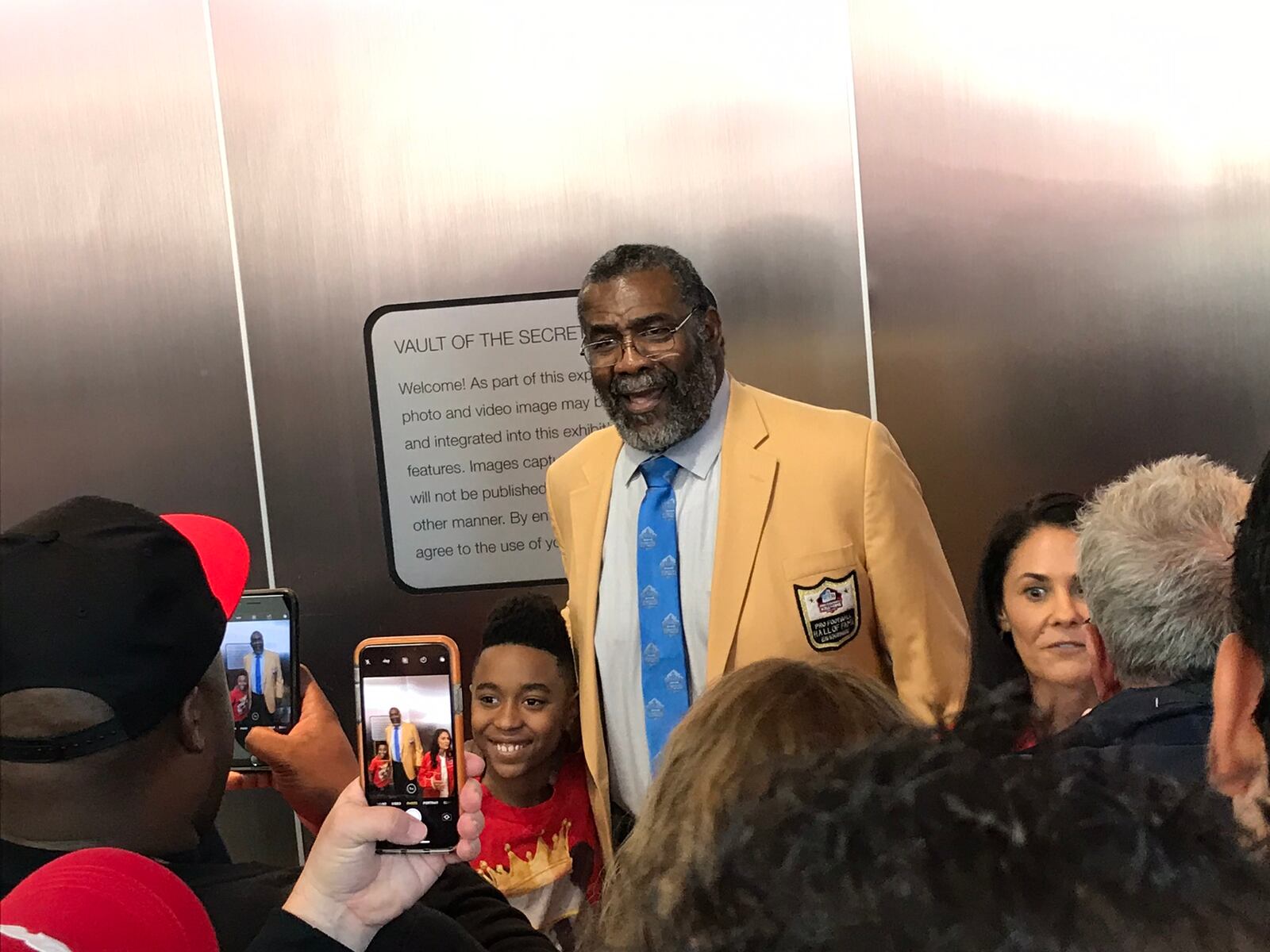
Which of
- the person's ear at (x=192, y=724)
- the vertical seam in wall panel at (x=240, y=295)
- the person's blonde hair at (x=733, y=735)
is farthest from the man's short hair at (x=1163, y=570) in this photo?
the vertical seam in wall panel at (x=240, y=295)

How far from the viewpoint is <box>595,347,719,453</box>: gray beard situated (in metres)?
2.31

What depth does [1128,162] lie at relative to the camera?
2.82m

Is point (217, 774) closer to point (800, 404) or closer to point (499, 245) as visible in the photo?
point (800, 404)

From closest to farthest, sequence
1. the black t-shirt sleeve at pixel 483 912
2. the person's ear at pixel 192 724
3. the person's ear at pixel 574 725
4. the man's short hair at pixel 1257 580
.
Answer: the man's short hair at pixel 1257 580 < the person's ear at pixel 192 724 < the black t-shirt sleeve at pixel 483 912 < the person's ear at pixel 574 725

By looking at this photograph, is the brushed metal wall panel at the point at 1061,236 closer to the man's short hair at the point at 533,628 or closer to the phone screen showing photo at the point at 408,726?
the man's short hair at the point at 533,628

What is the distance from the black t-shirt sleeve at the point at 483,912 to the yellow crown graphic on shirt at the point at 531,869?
1.19m

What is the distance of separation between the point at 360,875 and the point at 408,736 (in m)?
0.17

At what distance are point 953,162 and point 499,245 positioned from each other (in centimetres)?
105

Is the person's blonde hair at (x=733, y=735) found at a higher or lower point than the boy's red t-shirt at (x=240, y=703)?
higher

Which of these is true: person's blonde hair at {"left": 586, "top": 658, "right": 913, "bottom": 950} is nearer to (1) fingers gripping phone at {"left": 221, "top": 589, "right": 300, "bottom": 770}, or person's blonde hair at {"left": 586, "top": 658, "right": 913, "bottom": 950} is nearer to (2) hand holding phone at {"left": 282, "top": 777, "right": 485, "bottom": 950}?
(2) hand holding phone at {"left": 282, "top": 777, "right": 485, "bottom": 950}

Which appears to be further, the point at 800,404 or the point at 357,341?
the point at 357,341


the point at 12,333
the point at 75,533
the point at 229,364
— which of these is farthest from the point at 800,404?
the point at 12,333

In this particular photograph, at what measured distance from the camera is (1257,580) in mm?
686

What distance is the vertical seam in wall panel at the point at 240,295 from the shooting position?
9.58 feet
